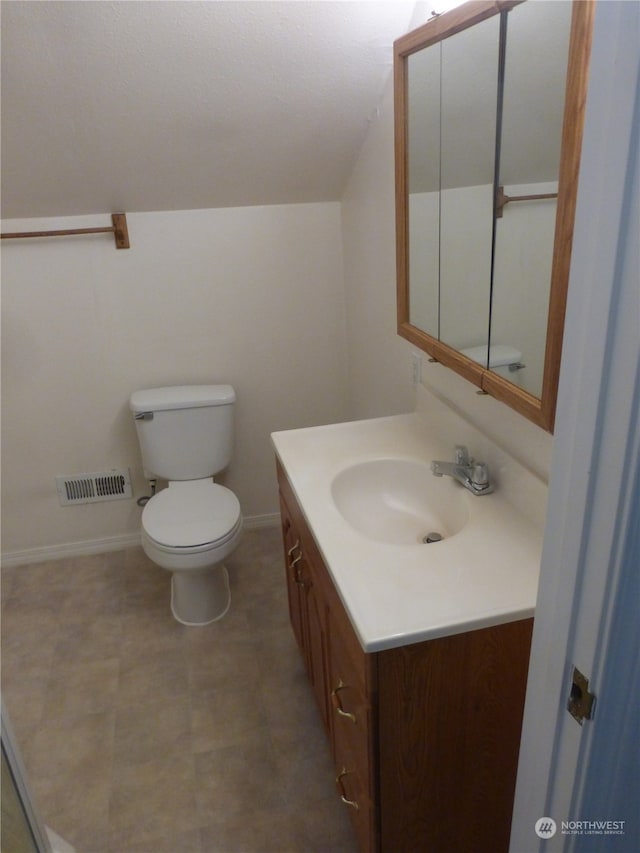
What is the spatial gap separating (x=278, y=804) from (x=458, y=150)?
1727 millimetres

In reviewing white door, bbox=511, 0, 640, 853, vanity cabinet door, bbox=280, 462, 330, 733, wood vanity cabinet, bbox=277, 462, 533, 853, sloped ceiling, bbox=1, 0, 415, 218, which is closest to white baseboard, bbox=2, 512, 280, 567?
vanity cabinet door, bbox=280, 462, 330, 733

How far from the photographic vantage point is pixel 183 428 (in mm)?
2551

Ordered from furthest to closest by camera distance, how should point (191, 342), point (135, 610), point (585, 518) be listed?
1. point (191, 342)
2. point (135, 610)
3. point (585, 518)

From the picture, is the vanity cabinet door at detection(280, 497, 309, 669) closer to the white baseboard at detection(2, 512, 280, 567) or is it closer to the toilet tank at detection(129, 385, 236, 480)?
the toilet tank at detection(129, 385, 236, 480)

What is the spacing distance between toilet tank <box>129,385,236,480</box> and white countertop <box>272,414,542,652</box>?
97cm

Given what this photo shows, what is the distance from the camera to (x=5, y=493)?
2725 mm

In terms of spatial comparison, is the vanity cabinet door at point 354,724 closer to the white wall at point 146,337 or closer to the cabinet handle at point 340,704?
the cabinet handle at point 340,704

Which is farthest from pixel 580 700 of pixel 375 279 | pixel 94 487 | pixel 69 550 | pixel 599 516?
pixel 69 550

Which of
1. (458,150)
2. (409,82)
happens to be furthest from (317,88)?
(458,150)

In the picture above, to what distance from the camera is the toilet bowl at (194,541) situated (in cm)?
218

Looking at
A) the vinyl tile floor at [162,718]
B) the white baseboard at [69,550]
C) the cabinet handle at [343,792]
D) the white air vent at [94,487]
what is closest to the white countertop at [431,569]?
the cabinet handle at [343,792]

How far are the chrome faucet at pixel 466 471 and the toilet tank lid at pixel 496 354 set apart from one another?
0.26 m

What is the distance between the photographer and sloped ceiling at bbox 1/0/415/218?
64.4 inches

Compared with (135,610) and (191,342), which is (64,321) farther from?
(135,610)
